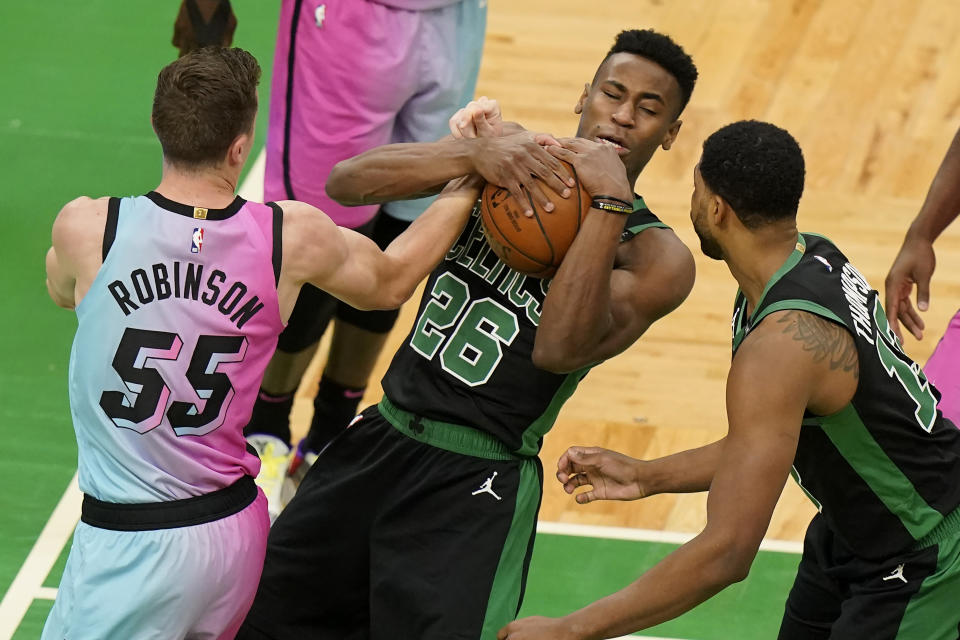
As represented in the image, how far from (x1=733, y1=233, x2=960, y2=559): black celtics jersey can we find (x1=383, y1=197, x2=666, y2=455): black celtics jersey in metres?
0.62

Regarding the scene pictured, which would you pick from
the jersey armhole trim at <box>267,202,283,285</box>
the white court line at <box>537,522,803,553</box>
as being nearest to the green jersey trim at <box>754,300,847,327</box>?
the jersey armhole trim at <box>267,202,283,285</box>

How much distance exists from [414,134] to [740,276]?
97.8 inches

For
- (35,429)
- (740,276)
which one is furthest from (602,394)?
(740,276)

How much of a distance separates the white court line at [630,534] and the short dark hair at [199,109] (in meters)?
2.73

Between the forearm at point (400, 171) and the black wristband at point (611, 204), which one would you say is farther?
the forearm at point (400, 171)

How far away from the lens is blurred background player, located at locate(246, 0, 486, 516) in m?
5.75

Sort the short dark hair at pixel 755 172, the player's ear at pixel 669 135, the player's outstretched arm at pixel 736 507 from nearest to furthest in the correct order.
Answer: the player's outstretched arm at pixel 736 507, the short dark hair at pixel 755 172, the player's ear at pixel 669 135

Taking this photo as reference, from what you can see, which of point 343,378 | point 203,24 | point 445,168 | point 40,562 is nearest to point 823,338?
point 445,168

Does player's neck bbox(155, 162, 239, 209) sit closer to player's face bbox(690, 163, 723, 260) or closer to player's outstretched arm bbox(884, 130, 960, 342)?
player's face bbox(690, 163, 723, 260)

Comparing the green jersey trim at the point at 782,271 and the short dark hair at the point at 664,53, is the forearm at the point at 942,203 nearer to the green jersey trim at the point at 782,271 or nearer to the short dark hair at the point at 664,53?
the short dark hair at the point at 664,53

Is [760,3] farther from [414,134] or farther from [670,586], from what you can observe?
A: [670,586]

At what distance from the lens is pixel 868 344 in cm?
360

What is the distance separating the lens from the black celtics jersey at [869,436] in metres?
3.61

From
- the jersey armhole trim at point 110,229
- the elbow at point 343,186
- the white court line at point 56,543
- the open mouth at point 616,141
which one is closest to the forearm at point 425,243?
the elbow at point 343,186
